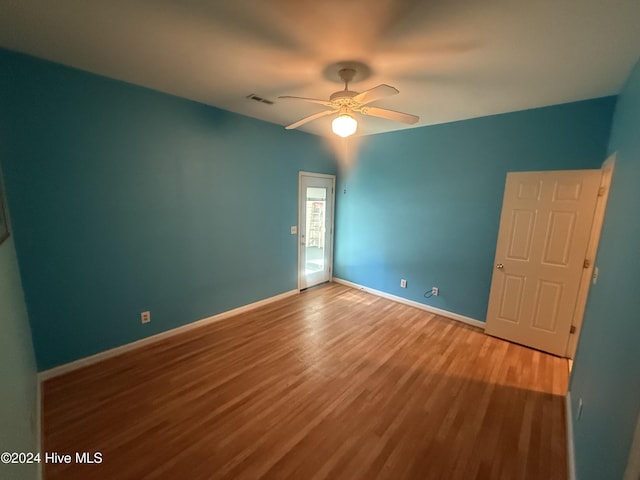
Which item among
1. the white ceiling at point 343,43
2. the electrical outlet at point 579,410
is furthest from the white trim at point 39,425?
the electrical outlet at point 579,410

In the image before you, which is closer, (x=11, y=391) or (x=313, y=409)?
(x=11, y=391)

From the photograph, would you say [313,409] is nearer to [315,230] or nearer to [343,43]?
[343,43]

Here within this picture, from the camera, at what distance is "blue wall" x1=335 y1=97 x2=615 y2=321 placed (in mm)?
2785

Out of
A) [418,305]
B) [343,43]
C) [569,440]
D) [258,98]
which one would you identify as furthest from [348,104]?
[418,305]

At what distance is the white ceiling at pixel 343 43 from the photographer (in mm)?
1430

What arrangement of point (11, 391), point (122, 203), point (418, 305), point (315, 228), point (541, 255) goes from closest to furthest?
point (11, 391) → point (122, 203) → point (541, 255) → point (418, 305) → point (315, 228)

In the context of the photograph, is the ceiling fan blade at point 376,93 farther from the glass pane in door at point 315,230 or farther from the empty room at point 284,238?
the glass pane in door at point 315,230

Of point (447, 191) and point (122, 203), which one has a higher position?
point (447, 191)

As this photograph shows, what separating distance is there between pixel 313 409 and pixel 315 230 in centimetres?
312

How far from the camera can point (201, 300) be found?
3316 millimetres

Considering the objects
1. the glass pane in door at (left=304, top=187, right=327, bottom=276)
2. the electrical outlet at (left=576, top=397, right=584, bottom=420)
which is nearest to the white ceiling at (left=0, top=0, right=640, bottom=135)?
the glass pane in door at (left=304, top=187, right=327, bottom=276)

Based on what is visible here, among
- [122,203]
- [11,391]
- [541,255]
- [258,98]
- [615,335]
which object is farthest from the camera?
[541,255]

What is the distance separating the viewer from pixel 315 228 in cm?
479

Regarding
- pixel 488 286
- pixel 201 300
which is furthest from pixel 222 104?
pixel 488 286
